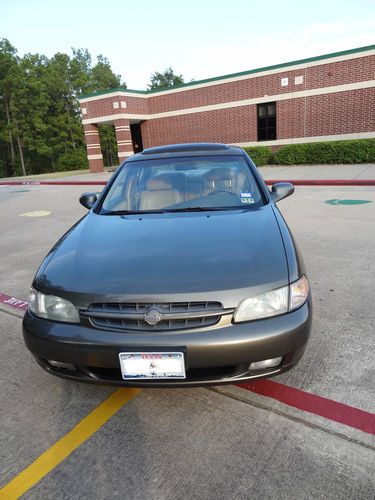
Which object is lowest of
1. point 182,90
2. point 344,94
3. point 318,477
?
point 318,477

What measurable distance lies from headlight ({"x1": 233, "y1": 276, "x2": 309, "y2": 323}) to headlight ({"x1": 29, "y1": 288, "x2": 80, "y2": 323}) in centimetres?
90

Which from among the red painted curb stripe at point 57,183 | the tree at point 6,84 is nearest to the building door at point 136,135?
the red painted curb stripe at point 57,183

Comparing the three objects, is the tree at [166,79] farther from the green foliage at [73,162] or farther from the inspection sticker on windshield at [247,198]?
the inspection sticker on windshield at [247,198]

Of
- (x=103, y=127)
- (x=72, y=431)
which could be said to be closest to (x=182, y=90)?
(x=72, y=431)

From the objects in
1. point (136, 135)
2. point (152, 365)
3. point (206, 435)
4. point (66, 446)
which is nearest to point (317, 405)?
point (206, 435)

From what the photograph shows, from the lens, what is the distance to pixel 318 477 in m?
1.72

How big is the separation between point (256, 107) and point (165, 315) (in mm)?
19549

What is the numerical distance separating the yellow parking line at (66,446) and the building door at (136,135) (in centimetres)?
2399

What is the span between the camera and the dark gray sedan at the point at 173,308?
1.83 metres

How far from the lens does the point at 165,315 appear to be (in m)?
1.84

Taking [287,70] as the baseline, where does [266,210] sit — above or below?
below

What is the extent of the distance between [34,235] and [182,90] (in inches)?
661

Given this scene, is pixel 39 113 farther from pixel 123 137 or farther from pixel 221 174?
pixel 221 174

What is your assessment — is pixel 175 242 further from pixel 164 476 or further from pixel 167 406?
pixel 164 476
